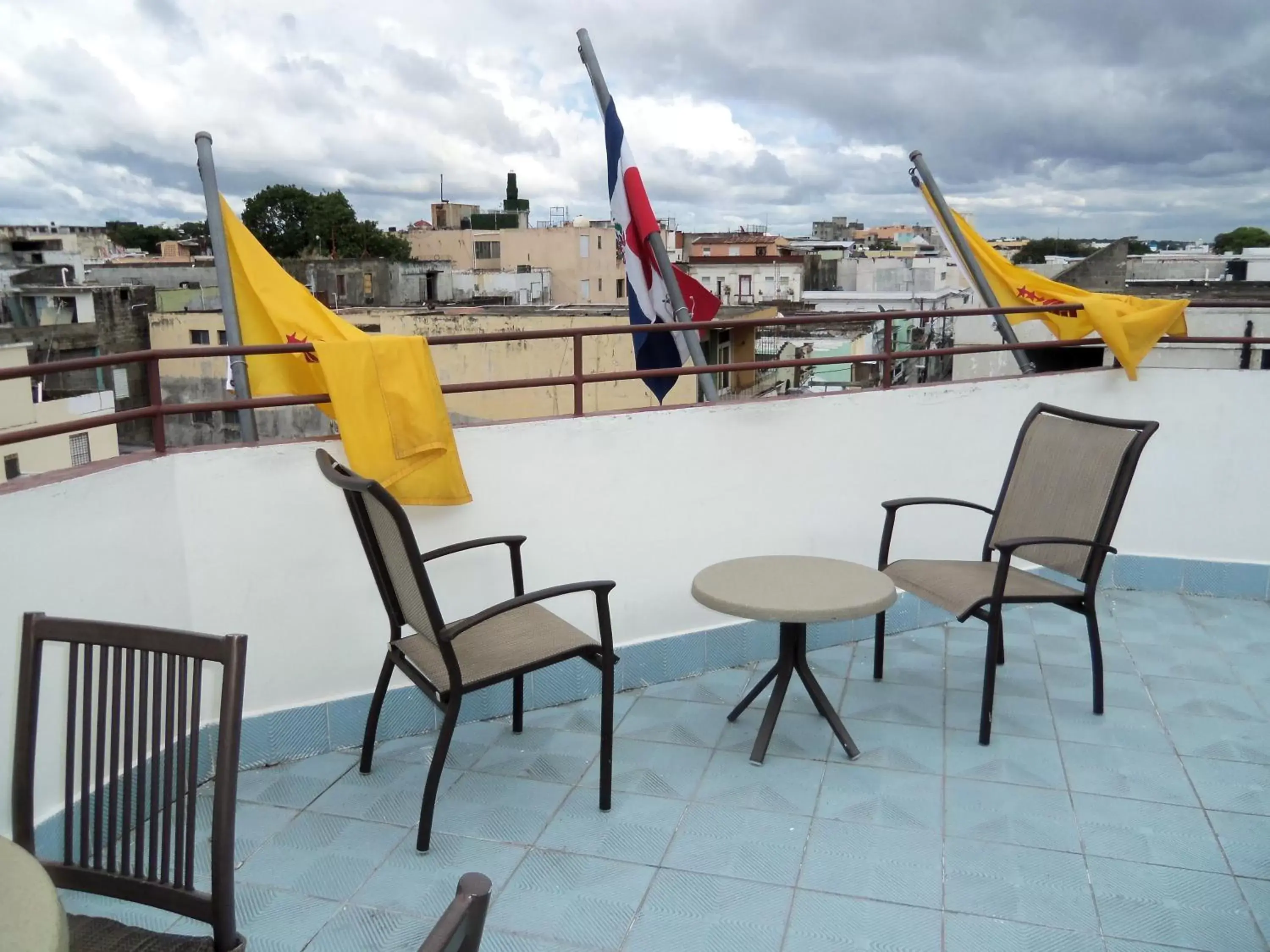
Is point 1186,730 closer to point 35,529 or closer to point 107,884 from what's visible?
point 107,884

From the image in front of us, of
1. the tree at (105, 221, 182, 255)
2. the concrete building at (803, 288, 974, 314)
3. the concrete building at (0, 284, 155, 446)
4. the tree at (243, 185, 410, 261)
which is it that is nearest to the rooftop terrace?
the concrete building at (803, 288, 974, 314)

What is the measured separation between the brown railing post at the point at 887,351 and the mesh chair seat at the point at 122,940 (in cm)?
305

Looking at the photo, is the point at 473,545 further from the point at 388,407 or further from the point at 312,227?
the point at 312,227

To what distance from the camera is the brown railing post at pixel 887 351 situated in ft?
12.7

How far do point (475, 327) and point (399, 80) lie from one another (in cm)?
948

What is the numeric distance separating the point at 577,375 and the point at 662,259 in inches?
77.6

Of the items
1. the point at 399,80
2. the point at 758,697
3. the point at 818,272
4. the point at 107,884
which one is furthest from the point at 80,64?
the point at 818,272

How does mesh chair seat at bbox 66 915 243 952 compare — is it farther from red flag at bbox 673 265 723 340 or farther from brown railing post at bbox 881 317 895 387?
red flag at bbox 673 265 723 340

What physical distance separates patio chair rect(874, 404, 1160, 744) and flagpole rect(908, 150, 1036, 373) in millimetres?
1285

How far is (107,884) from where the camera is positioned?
1.63 metres

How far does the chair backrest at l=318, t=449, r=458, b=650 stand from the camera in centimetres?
241

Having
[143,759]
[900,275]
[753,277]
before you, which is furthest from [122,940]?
[900,275]

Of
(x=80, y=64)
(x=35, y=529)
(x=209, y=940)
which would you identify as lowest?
(x=209, y=940)

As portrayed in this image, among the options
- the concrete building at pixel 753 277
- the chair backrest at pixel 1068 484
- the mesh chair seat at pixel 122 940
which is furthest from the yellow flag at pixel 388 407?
the concrete building at pixel 753 277
